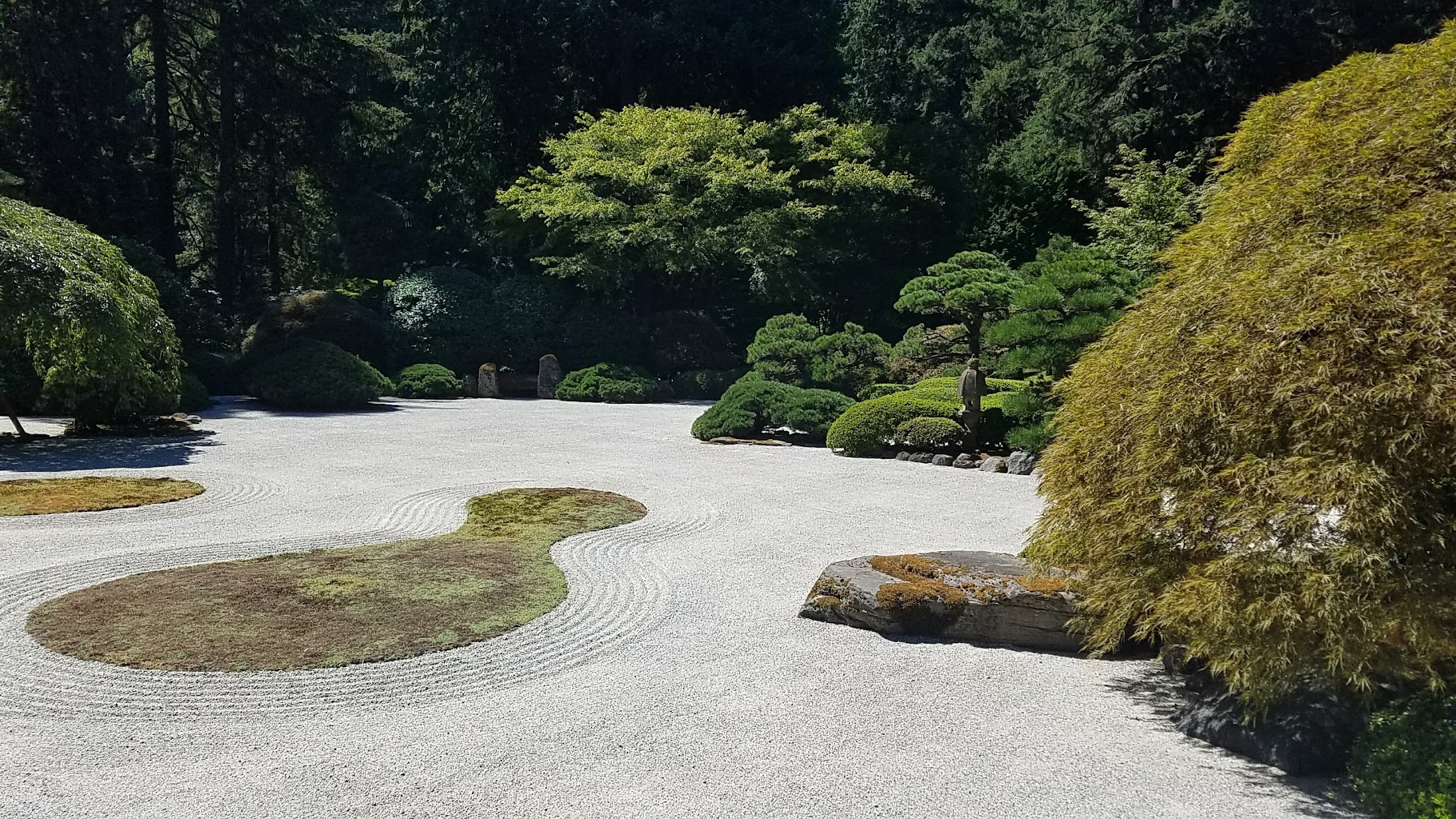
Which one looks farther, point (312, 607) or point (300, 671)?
point (312, 607)

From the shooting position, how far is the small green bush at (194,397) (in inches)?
685

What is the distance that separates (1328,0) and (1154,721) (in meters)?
16.7

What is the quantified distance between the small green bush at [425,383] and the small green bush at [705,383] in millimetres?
5317

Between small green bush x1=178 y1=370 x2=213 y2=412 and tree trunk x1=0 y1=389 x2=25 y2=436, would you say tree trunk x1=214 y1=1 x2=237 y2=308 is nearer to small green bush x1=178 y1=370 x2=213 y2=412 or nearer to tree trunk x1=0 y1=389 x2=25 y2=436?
small green bush x1=178 y1=370 x2=213 y2=412

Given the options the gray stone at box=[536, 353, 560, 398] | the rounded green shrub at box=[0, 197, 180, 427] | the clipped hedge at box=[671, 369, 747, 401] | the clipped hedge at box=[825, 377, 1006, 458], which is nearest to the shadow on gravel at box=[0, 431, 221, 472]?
the rounded green shrub at box=[0, 197, 180, 427]

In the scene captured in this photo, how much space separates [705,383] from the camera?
23.9 metres

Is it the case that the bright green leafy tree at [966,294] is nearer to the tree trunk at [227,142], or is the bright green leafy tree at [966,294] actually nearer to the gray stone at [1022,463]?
the gray stone at [1022,463]

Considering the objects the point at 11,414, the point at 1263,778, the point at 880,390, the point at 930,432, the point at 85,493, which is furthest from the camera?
the point at 880,390

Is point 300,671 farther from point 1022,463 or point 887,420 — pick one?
point 887,420

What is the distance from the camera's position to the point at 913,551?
329 inches

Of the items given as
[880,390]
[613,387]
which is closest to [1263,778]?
[880,390]

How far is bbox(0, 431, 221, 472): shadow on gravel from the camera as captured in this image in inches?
469

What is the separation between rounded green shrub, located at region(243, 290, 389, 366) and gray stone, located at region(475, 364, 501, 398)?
8.77ft

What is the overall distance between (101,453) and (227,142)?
14.1 m
